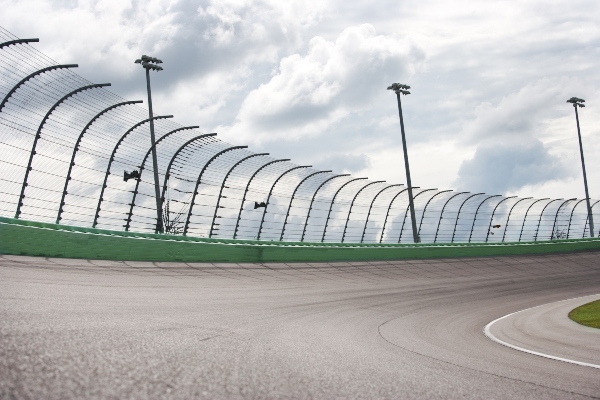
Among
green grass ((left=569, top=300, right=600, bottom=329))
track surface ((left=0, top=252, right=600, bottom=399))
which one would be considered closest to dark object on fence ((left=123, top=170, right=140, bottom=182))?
track surface ((left=0, top=252, right=600, bottom=399))

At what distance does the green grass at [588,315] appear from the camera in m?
10.5

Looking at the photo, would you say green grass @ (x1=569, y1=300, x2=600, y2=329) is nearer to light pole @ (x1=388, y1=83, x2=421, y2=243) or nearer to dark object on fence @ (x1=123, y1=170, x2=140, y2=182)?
dark object on fence @ (x1=123, y1=170, x2=140, y2=182)

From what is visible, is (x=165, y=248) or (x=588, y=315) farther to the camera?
(x=165, y=248)

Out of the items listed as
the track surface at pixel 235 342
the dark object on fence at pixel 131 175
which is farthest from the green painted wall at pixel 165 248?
the dark object on fence at pixel 131 175

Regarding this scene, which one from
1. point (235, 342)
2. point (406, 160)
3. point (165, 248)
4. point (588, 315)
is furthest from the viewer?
point (406, 160)

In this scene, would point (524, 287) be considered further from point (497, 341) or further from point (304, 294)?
point (497, 341)

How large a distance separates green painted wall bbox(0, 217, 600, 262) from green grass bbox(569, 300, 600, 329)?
8840 millimetres

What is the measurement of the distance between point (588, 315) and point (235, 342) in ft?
29.3

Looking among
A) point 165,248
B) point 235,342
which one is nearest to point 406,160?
point 165,248

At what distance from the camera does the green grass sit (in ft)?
34.5

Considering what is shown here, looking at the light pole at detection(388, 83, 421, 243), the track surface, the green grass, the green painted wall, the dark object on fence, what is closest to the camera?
the track surface

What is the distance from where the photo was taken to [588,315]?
11.7 metres

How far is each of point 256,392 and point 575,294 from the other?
59.0 ft

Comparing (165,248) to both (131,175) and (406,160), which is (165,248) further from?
(406,160)
